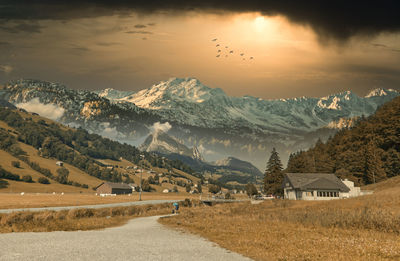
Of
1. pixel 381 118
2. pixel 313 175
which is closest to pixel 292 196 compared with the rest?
pixel 313 175

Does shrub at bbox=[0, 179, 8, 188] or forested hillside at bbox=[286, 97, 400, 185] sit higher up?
forested hillside at bbox=[286, 97, 400, 185]

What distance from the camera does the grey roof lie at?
4161 inches

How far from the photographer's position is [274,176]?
5212 inches

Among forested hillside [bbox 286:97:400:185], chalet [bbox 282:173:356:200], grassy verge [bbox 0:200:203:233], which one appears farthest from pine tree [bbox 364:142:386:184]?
grassy verge [bbox 0:200:203:233]

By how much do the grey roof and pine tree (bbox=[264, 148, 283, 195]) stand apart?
51.6ft

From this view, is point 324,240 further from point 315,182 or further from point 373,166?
point 373,166

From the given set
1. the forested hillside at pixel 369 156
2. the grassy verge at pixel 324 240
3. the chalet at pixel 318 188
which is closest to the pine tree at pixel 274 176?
the forested hillside at pixel 369 156

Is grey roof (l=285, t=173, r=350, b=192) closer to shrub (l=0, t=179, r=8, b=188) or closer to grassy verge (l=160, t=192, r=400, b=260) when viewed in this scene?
grassy verge (l=160, t=192, r=400, b=260)

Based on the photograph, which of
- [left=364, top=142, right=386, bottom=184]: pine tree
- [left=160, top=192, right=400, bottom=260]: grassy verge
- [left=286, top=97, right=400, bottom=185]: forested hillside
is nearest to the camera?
[left=160, top=192, right=400, bottom=260]: grassy verge

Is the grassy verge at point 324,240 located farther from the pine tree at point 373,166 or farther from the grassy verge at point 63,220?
the pine tree at point 373,166

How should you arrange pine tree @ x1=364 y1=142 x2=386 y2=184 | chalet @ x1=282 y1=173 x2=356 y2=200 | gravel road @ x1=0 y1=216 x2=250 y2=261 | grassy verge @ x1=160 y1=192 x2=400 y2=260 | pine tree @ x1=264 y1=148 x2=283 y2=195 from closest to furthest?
gravel road @ x1=0 y1=216 x2=250 y2=261
grassy verge @ x1=160 y1=192 x2=400 y2=260
chalet @ x1=282 y1=173 x2=356 y2=200
pine tree @ x1=364 y1=142 x2=386 y2=184
pine tree @ x1=264 y1=148 x2=283 y2=195

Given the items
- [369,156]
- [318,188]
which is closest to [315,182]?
[318,188]

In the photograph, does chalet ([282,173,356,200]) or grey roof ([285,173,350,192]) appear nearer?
chalet ([282,173,356,200])

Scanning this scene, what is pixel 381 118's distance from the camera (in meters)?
142
